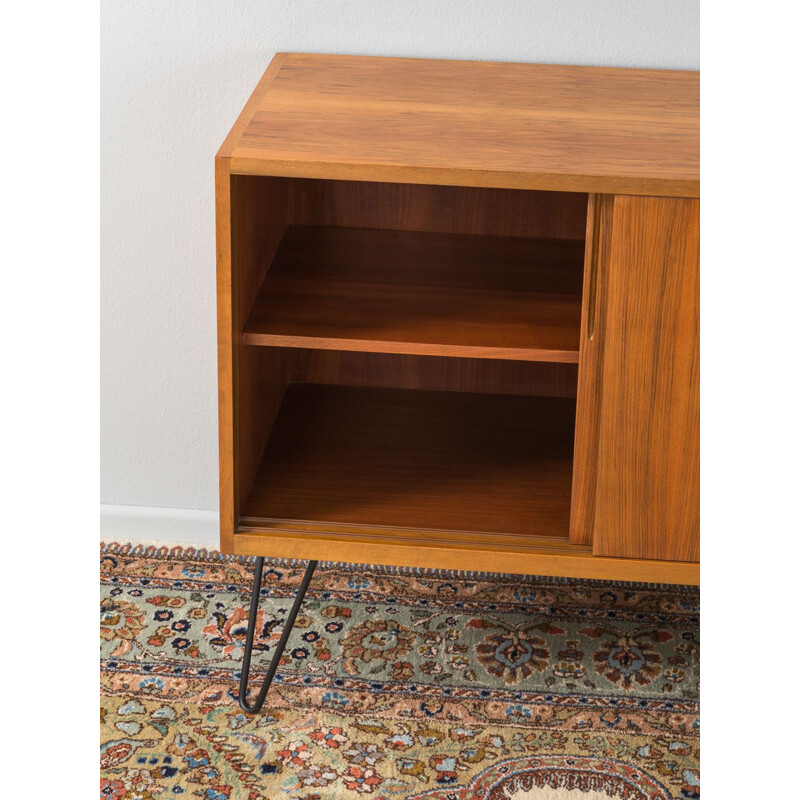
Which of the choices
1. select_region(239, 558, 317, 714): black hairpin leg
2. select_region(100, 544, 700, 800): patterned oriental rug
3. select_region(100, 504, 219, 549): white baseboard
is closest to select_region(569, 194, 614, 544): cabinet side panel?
select_region(100, 544, 700, 800): patterned oriental rug

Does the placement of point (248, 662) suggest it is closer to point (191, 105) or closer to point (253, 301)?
point (253, 301)

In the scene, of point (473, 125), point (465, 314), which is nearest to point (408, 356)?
point (465, 314)

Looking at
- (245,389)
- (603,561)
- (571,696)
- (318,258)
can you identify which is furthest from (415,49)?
(571,696)

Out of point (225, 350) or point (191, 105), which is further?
point (191, 105)

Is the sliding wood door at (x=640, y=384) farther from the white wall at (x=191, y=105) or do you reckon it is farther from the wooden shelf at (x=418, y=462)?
the white wall at (x=191, y=105)

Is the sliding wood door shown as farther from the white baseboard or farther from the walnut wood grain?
the white baseboard

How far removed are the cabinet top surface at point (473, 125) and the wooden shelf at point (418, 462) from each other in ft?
1.48

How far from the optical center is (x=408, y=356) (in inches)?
63.6

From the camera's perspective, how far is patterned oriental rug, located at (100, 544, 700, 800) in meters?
1.33

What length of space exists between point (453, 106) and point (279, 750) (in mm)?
899

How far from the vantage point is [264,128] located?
117 cm

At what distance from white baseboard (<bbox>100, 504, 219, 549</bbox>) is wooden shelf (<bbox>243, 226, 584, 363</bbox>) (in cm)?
60

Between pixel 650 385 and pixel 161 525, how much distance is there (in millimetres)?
1031
